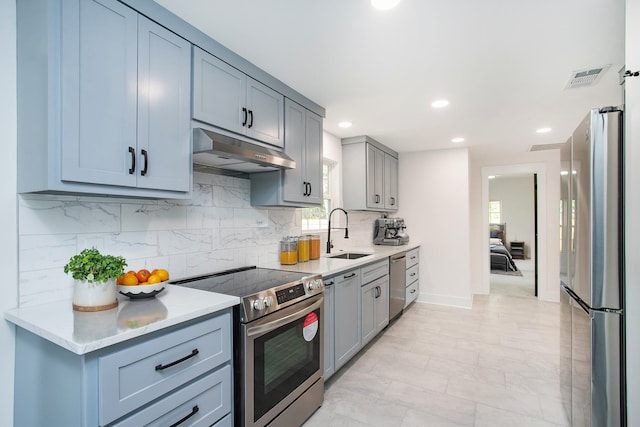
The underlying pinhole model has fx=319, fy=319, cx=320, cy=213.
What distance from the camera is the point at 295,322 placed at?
78.5 inches

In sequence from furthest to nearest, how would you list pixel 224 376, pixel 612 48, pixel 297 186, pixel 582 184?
1. pixel 297 186
2. pixel 612 48
3. pixel 582 184
4. pixel 224 376

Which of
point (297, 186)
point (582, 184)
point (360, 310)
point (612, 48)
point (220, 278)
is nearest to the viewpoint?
point (582, 184)

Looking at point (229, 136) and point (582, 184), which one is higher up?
point (229, 136)

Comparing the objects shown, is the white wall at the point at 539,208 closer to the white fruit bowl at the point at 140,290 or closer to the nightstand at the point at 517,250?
the nightstand at the point at 517,250

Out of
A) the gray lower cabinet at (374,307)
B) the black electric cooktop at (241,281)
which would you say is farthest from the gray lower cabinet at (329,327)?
the gray lower cabinet at (374,307)

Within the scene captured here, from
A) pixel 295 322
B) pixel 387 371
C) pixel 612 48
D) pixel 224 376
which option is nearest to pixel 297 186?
pixel 295 322

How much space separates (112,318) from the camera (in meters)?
1.30

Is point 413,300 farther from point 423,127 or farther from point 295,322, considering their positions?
point 295,322

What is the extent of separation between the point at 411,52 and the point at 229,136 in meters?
1.28

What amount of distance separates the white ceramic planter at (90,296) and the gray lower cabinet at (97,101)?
16.0 inches

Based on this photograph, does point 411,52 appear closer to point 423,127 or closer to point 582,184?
point 582,184

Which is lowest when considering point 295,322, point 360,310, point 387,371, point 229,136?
point 387,371

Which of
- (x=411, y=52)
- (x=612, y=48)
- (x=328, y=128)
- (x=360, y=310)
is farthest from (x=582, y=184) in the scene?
(x=328, y=128)

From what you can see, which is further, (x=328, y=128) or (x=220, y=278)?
(x=328, y=128)
